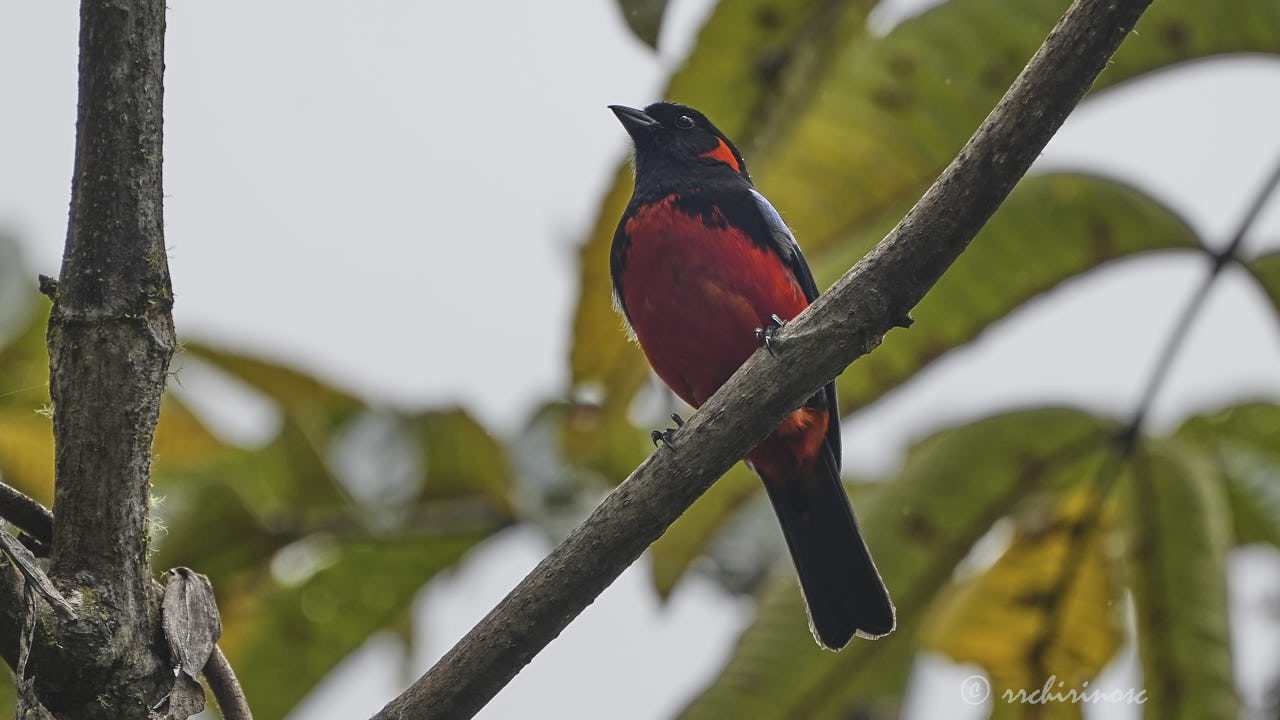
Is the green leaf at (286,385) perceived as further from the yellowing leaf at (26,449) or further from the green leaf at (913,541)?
the green leaf at (913,541)

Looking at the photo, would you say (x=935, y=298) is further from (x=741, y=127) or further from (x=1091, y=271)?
(x=741, y=127)

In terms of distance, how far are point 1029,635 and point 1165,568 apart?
1.51 ft

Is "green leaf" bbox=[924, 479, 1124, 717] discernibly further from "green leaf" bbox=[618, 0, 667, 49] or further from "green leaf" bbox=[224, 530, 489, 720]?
"green leaf" bbox=[618, 0, 667, 49]

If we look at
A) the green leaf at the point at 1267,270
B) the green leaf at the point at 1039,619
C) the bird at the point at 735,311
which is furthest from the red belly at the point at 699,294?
the green leaf at the point at 1267,270

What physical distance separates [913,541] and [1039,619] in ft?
1.67

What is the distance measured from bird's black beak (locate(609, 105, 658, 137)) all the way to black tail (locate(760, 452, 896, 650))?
1141 mm

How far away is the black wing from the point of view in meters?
3.49

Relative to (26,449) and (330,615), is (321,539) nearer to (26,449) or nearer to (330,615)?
(330,615)

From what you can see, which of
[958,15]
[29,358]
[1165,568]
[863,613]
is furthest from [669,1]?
[29,358]

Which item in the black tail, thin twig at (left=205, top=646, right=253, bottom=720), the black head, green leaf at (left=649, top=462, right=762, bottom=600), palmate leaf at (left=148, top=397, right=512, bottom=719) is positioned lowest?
the black tail

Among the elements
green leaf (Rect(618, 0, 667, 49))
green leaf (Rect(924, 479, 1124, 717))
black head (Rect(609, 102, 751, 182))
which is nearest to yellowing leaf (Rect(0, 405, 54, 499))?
black head (Rect(609, 102, 751, 182))

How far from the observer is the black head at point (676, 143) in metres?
3.83

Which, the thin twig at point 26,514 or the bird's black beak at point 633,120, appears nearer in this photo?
the thin twig at point 26,514

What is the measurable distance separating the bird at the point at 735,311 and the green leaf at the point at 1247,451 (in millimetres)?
1035
